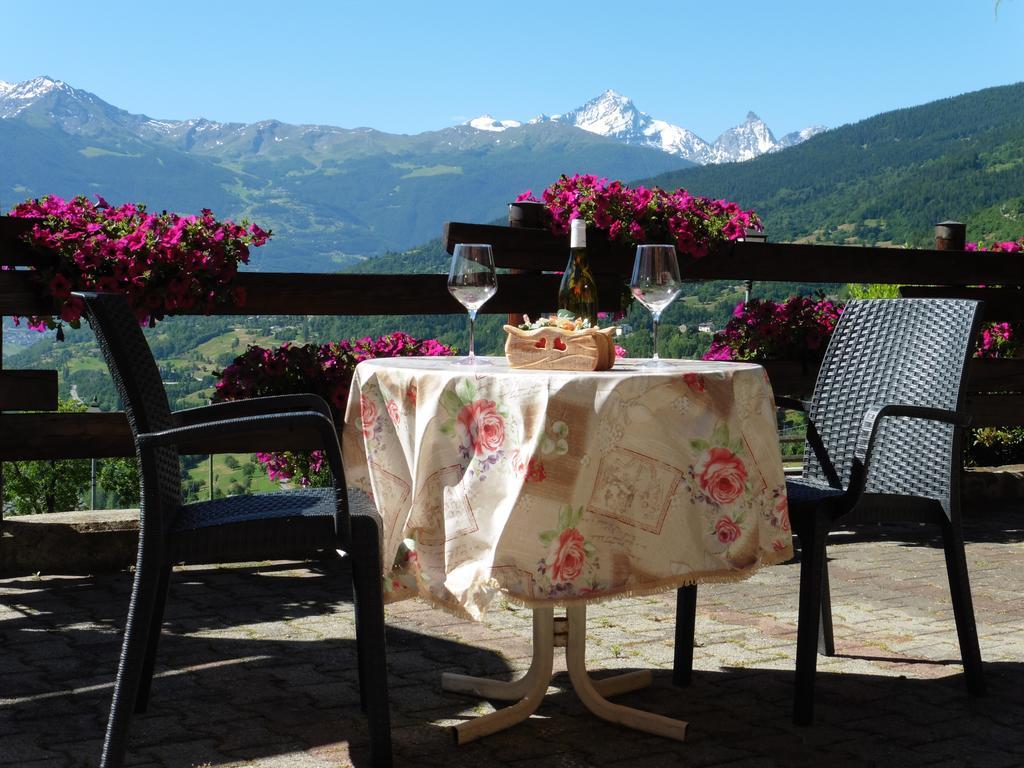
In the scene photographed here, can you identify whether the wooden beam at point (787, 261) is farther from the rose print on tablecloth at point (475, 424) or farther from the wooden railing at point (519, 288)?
the rose print on tablecloth at point (475, 424)

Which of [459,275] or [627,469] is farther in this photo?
[459,275]

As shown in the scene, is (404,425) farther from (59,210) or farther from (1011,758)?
(59,210)

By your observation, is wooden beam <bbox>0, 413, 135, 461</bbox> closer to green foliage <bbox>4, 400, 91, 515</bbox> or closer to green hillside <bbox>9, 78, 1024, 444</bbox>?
green foliage <bbox>4, 400, 91, 515</bbox>

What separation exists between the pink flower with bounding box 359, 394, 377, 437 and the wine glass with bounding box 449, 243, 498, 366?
28 cm

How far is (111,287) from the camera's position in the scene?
477cm

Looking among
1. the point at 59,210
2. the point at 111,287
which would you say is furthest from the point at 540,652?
the point at 59,210

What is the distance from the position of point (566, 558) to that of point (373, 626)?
446 millimetres

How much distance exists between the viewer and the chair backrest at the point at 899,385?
11.2ft

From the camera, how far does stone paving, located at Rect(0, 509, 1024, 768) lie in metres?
2.82

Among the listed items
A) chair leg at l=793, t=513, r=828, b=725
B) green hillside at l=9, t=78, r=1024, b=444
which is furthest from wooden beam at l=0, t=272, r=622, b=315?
green hillside at l=9, t=78, r=1024, b=444

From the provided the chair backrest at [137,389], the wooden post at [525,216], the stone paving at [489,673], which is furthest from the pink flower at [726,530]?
the wooden post at [525,216]

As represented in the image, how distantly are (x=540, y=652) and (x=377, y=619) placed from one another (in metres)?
0.64

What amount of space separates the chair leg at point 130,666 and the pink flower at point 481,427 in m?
0.73

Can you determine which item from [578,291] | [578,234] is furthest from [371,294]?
[578,234]
